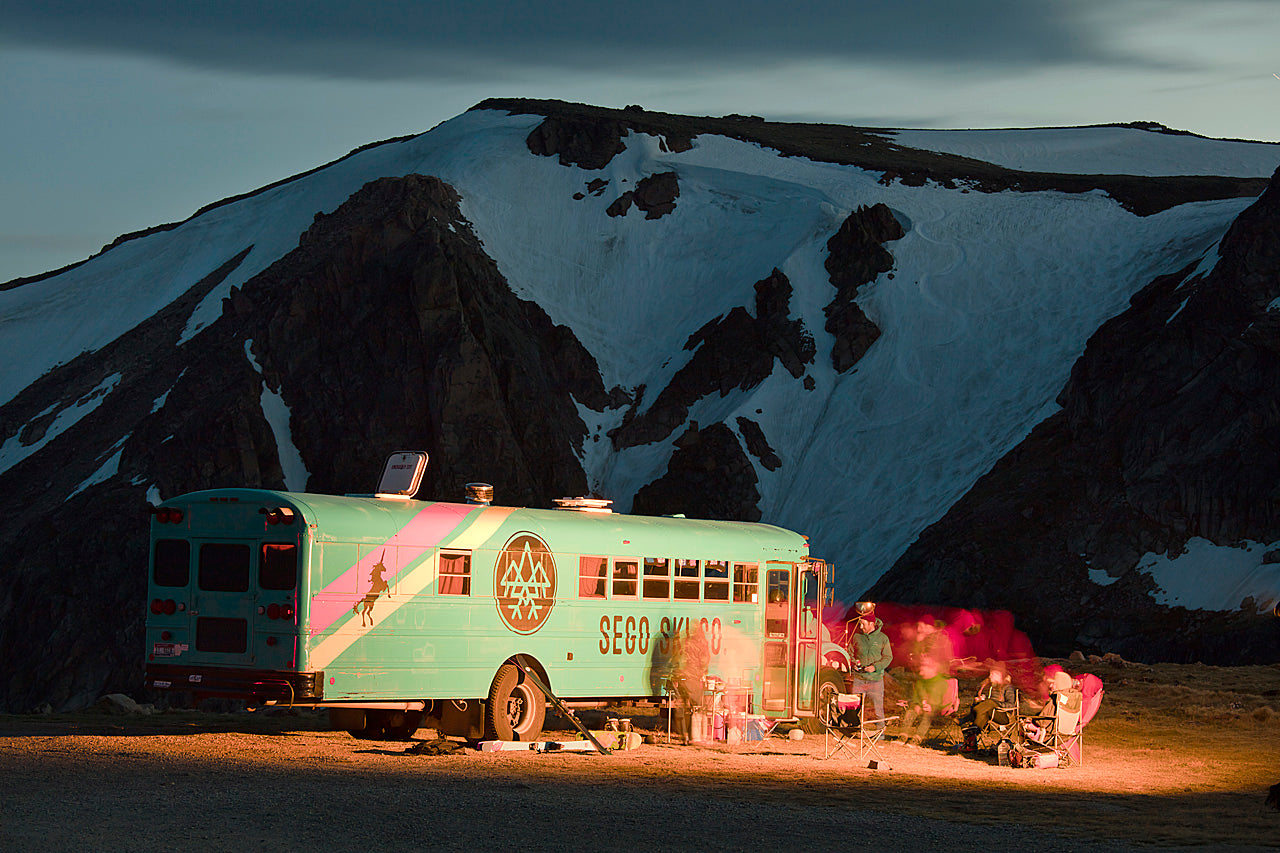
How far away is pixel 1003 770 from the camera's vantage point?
18.0m

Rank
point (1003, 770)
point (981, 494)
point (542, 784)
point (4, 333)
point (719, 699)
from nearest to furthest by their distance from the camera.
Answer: point (542, 784) → point (1003, 770) → point (719, 699) → point (981, 494) → point (4, 333)

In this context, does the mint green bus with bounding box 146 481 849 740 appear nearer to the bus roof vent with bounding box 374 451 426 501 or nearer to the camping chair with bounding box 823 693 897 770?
the bus roof vent with bounding box 374 451 426 501

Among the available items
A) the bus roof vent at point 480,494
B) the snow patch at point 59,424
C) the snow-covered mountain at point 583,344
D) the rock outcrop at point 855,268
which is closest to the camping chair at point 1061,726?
the bus roof vent at point 480,494

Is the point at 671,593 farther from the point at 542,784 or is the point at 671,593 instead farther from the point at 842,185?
the point at 842,185

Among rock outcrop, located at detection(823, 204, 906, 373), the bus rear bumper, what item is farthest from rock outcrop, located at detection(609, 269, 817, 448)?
the bus rear bumper

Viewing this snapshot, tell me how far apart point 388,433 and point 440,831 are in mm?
Result: 52695

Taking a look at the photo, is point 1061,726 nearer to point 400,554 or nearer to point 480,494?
point 480,494

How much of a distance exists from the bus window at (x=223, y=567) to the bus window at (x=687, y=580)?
6.24 metres

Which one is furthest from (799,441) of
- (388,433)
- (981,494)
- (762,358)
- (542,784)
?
(542,784)

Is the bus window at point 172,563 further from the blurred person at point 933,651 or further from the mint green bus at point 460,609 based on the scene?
the blurred person at point 933,651

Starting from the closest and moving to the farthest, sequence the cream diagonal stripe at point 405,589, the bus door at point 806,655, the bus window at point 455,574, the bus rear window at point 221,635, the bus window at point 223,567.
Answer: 1. the cream diagonal stripe at point 405,589
2. the bus rear window at point 221,635
3. the bus window at point 223,567
4. the bus window at point 455,574
5. the bus door at point 806,655

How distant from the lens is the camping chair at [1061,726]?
1825 centimetres

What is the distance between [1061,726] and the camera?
18359 mm

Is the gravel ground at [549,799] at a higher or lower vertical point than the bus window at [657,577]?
lower
